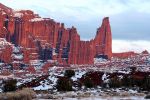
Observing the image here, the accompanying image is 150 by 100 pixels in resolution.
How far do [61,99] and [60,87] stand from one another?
66.4 ft

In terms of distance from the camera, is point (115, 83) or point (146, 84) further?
point (115, 83)

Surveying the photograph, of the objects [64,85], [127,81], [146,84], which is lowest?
[64,85]

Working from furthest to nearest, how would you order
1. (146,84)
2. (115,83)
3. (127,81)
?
(127,81), (115,83), (146,84)

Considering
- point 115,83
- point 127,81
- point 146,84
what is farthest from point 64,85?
point 146,84

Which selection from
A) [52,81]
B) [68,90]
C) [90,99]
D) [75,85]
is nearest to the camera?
[90,99]

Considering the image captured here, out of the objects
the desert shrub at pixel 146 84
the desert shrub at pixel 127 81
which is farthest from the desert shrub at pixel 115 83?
the desert shrub at pixel 146 84

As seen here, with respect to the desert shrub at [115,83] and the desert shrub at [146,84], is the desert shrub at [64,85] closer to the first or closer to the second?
the desert shrub at [115,83]

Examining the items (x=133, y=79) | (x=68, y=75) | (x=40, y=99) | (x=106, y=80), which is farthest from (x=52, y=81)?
(x=40, y=99)

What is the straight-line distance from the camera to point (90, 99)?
2057 inches

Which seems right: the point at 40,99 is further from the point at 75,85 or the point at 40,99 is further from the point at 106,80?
the point at 106,80

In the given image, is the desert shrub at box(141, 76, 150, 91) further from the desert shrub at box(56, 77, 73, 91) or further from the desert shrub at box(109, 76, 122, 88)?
the desert shrub at box(56, 77, 73, 91)

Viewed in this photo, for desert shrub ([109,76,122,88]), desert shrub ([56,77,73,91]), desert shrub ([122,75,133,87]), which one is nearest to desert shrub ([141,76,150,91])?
desert shrub ([122,75,133,87])

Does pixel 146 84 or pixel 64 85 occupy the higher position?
pixel 146 84

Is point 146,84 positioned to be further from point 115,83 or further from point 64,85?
point 64,85
